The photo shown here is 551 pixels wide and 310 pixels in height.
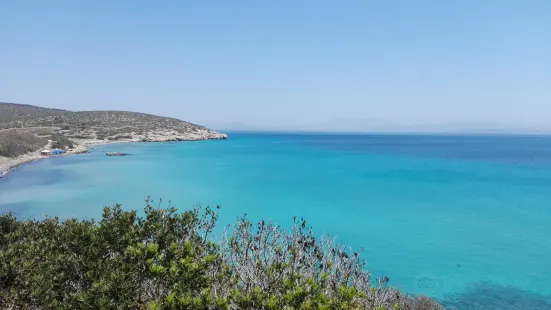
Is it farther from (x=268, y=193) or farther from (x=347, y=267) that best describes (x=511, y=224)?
(x=347, y=267)

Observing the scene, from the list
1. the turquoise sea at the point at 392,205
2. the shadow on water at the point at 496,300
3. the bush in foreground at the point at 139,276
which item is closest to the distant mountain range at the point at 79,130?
the turquoise sea at the point at 392,205

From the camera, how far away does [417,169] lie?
219 feet

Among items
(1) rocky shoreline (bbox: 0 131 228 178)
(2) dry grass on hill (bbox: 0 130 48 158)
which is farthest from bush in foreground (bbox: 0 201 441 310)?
(2) dry grass on hill (bbox: 0 130 48 158)

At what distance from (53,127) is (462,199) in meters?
118

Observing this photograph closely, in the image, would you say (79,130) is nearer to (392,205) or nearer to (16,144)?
(16,144)

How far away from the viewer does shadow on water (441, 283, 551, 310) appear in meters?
16.2

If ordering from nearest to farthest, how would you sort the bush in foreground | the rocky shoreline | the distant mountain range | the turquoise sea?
the bush in foreground → the turquoise sea → the rocky shoreline → the distant mountain range

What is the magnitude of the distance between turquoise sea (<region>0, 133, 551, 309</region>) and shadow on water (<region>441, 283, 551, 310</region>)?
49 mm

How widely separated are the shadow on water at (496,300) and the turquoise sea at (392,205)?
0.05 m

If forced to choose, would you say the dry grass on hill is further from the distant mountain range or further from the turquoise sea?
the turquoise sea

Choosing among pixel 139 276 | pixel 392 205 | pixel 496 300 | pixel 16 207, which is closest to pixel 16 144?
pixel 16 207

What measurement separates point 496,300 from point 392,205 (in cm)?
2084

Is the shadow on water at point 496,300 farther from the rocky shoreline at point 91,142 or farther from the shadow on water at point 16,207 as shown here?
the rocky shoreline at point 91,142

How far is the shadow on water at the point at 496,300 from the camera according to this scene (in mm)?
16172
